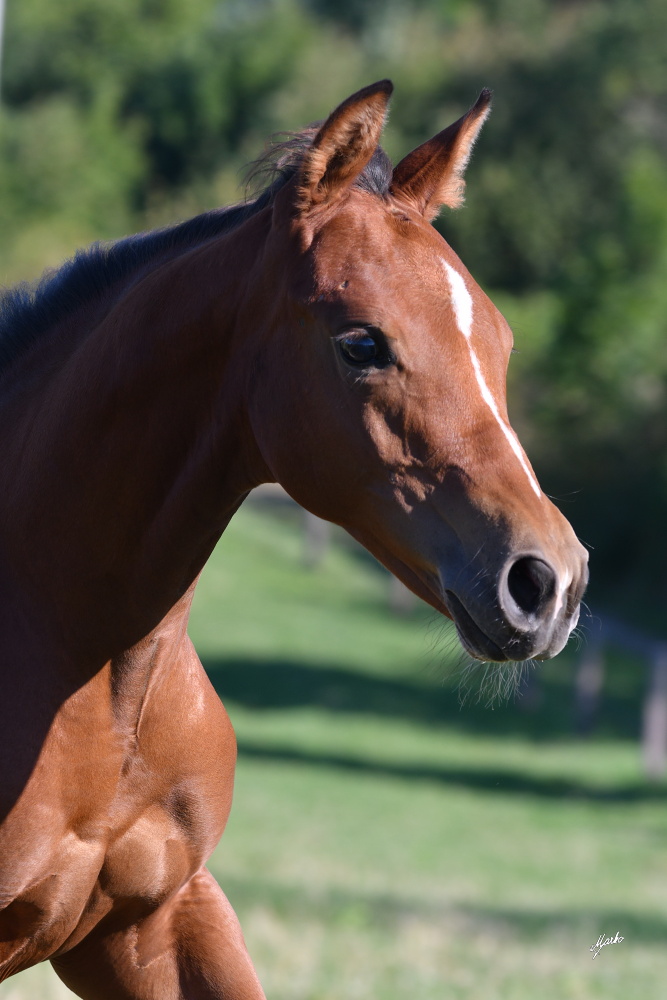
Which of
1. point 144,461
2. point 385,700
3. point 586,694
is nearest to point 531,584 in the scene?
point 144,461

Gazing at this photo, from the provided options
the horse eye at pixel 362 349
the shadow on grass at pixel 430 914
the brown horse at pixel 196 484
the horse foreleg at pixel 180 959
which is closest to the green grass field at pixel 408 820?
the shadow on grass at pixel 430 914

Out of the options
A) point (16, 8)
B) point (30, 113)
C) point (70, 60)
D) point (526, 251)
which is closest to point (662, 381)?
point (526, 251)

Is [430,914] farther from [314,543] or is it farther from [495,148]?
[495,148]

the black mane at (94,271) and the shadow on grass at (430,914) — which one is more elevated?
the black mane at (94,271)

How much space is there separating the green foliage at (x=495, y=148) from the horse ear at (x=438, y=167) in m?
18.5

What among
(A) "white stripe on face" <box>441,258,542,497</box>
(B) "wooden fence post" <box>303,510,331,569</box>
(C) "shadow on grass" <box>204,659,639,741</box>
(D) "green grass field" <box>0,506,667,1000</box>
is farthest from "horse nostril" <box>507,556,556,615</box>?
(B) "wooden fence post" <box>303,510,331,569</box>

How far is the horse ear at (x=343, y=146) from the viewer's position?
235 centimetres

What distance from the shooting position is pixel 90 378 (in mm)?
2645

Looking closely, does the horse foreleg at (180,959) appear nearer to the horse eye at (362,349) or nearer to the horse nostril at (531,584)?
the horse nostril at (531,584)

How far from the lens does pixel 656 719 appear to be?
13.7 meters

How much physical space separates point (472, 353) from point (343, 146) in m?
0.51

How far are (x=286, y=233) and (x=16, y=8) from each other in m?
62.3

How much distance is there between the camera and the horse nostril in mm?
2070

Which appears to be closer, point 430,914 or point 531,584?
point 531,584
